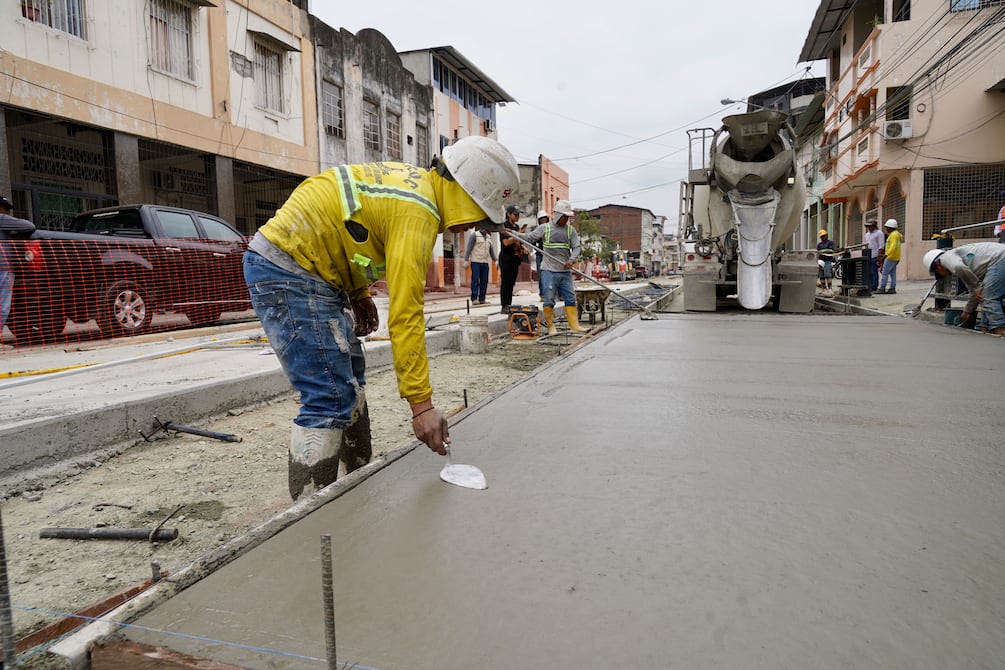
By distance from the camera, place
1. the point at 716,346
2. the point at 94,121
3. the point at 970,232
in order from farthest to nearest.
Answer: the point at 970,232 < the point at 94,121 < the point at 716,346

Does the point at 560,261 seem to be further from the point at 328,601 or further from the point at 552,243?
the point at 328,601

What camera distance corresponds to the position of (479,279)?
33.6ft

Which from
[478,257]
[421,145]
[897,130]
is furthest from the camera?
[421,145]

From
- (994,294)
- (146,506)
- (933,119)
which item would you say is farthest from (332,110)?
(933,119)

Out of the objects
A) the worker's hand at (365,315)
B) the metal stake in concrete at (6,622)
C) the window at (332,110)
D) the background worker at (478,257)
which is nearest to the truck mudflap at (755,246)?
the background worker at (478,257)

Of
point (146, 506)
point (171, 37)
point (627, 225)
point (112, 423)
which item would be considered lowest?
point (146, 506)

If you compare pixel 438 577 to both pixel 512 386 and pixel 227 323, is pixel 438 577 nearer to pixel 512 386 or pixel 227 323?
pixel 512 386

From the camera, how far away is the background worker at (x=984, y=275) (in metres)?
5.36

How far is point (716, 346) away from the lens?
15.9 feet

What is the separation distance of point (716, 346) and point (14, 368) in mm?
5057

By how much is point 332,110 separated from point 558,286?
10.5 metres

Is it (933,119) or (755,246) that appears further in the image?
(933,119)

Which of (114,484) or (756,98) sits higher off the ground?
(756,98)

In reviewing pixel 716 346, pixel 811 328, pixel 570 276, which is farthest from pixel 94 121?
pixel 811 328
